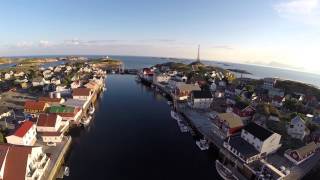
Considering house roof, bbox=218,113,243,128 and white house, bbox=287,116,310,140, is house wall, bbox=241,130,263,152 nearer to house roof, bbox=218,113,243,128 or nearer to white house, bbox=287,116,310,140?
house roof, bbox=218,113,243,128

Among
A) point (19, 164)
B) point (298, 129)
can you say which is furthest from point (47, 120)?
point (298, 129)

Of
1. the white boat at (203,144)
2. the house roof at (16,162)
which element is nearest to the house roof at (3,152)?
the house roof at (16,162)

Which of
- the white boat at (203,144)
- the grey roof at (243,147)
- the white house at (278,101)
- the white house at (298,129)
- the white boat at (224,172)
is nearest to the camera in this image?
the white boat at (224,172)

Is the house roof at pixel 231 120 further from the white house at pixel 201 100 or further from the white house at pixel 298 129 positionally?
the white house at pixel 201 100

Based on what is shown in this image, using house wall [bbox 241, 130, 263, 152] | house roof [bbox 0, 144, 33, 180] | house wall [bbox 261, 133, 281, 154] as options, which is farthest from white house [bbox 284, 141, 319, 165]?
house roof [bbox 0, 144, 33, 180]

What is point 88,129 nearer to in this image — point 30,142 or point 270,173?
point 30,142

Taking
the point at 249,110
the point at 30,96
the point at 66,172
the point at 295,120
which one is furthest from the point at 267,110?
the point at 30,96

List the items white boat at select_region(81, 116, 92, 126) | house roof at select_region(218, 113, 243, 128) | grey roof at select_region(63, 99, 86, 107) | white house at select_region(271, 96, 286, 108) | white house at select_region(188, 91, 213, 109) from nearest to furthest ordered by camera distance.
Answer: house roof at select_region(218, 113, 243, 128) → white boat at select_region(81, 116, 92, 126) → grey roof at select_region(63, 99, 86, 107) → white house at select_region(188, 91, 213, 109) → white house at select_region(271, 96, 286, 108)
